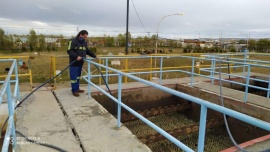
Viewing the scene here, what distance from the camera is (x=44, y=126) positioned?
3.63m

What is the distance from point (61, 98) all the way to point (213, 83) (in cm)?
500

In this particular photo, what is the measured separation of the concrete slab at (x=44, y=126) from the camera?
10.0 feet

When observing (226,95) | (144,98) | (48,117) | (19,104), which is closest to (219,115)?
(226,95)

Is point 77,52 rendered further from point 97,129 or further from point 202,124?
point 202,124

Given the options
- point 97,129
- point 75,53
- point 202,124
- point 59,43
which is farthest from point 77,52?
point 59,43

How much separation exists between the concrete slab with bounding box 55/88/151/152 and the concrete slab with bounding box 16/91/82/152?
0.15 m

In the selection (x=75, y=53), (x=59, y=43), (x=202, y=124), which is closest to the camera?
(x=202, y=124)

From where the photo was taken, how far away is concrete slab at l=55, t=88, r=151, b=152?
10.1 ft

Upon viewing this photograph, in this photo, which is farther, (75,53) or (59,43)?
(59,43)

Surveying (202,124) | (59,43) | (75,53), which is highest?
(59,43)

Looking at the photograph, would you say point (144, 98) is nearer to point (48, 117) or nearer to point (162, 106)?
point (162, 106)

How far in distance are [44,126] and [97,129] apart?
34.2 inches

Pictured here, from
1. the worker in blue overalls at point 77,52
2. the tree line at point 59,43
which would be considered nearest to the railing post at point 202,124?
the worker in blue overalls at point 77,52

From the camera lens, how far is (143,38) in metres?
32.3
